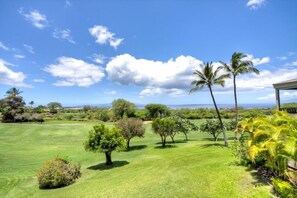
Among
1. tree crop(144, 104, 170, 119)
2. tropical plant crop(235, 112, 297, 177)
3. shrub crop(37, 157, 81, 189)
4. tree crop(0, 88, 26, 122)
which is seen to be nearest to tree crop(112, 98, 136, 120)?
tree crop(144, 104, 170, 119)

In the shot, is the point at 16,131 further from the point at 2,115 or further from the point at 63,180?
the point at 63,180

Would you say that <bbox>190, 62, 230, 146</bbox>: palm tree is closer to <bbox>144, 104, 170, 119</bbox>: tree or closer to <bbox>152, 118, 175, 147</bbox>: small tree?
<bbox>152, 118, 175, 147</bbox>: small tree

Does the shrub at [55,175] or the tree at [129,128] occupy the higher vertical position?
the tree at [129,128]

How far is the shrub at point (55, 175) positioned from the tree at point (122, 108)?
192ft

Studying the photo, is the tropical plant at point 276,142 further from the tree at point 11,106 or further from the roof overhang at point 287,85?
the tree at point 11,106

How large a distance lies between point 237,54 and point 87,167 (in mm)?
18080

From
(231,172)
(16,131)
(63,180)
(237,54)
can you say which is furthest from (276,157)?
(16,131)

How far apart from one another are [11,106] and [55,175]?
63568 millimetres

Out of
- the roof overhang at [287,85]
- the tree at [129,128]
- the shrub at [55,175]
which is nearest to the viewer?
the roof overhang at [287,85]

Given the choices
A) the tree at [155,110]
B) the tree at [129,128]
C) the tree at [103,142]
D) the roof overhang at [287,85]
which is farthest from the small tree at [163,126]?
the tree at [155,110]

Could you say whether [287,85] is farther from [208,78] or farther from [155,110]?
[155,110]

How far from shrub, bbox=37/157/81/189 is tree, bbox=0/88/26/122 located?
59443 millimetres

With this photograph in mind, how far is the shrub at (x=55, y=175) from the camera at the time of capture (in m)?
16.2

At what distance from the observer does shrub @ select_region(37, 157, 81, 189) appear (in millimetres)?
16170
